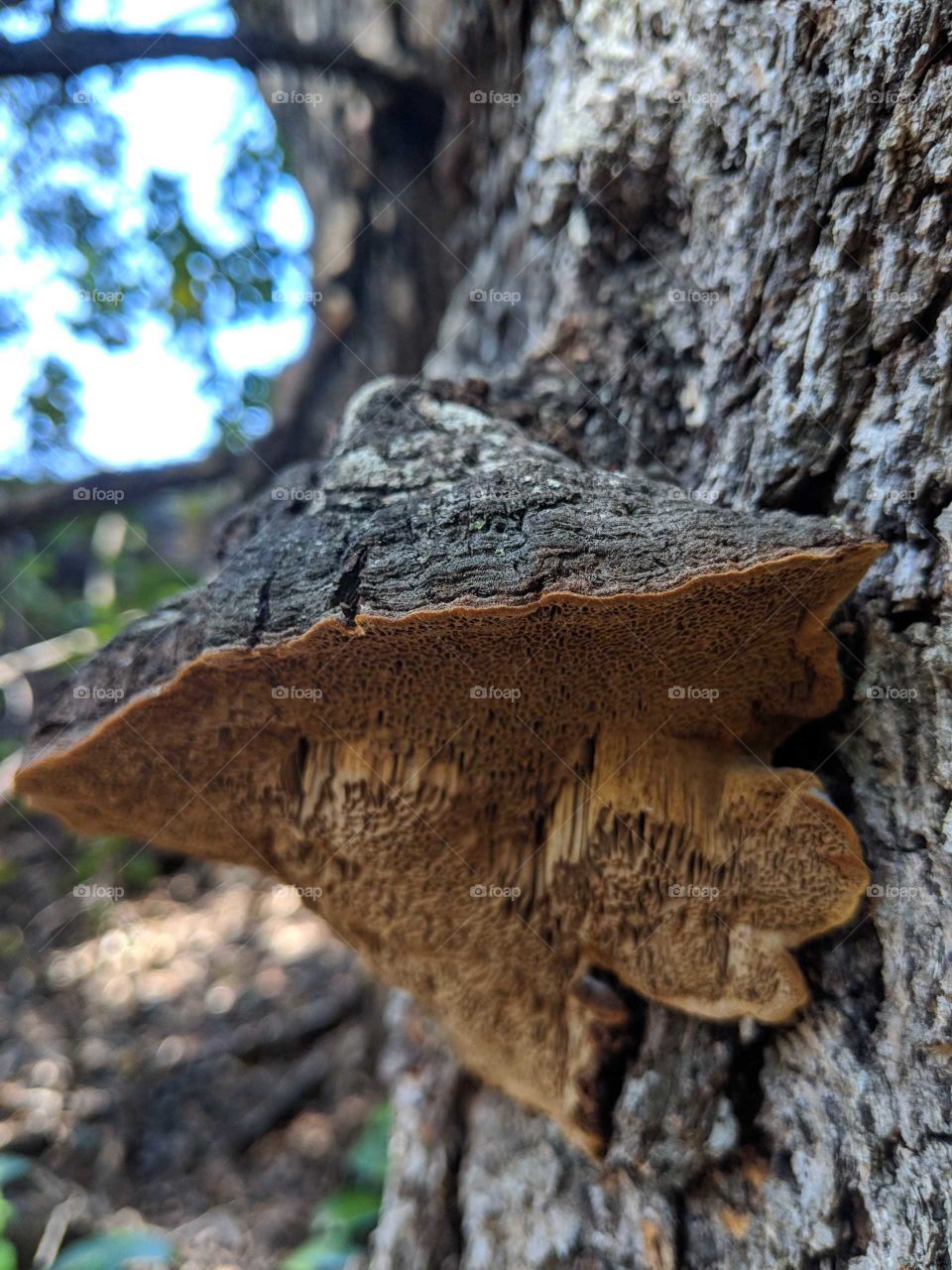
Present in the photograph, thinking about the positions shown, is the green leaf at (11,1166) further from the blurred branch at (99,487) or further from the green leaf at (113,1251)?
the blurred branch at (99,487)

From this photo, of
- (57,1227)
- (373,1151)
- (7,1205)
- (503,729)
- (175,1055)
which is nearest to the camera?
(503,729)

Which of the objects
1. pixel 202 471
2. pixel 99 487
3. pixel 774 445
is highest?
pixel 774 445

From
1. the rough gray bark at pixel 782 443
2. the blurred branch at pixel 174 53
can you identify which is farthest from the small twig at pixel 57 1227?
the blurred branch at pixel 174 53

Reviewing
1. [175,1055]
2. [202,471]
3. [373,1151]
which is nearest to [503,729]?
[373,1151]

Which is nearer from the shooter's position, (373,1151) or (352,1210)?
(352,1210)

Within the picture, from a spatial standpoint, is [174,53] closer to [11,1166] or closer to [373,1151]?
[11,1166]

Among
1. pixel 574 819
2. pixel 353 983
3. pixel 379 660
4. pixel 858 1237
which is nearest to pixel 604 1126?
pixel 858 1237

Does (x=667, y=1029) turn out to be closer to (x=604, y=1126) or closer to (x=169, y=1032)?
(x=604, y=1126)

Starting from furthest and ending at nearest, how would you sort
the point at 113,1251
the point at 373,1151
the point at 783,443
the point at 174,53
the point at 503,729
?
1. the point at 373,1151
2. the point at 113,1251
3. the point at 174,53
4. the point at 783,443
5. the point at 503,729
